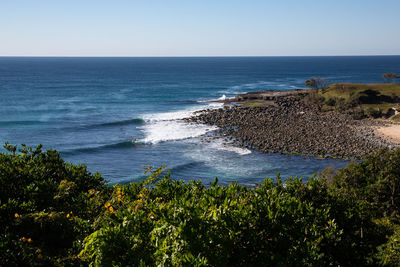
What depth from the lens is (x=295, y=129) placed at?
49562 millimetres

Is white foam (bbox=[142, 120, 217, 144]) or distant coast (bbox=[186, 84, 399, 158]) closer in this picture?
distant coast (bbox=[186, 84, 399, 158])

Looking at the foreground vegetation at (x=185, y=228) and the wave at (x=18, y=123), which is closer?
the foreground vegetation at (x=185, y=228)

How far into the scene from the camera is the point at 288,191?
11.9 m

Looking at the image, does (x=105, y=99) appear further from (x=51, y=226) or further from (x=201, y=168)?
(x=51, y=226)

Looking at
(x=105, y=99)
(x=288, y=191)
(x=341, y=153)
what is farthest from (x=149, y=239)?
(x=105, y=99)

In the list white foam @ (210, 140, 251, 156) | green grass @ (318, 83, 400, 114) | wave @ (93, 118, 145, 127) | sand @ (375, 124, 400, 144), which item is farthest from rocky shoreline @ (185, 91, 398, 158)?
wave @ (93, 118, 145, 127)

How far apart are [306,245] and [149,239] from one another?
4.12m

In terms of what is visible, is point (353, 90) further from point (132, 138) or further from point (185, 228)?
point (185, 228)

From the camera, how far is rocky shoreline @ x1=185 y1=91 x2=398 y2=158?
41312mm

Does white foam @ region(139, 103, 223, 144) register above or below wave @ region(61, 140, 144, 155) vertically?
above

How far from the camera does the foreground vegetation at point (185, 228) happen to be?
752 cm

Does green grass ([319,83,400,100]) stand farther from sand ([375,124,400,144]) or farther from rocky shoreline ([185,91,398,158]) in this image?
sand ([375,124,400,144])

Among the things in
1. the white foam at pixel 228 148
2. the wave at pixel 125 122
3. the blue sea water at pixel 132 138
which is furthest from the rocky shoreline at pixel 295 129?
the wave at pixel 125 122

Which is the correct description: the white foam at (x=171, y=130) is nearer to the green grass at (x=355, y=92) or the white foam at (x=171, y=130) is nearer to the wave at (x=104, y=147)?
the wave at (x=104, y=147)
